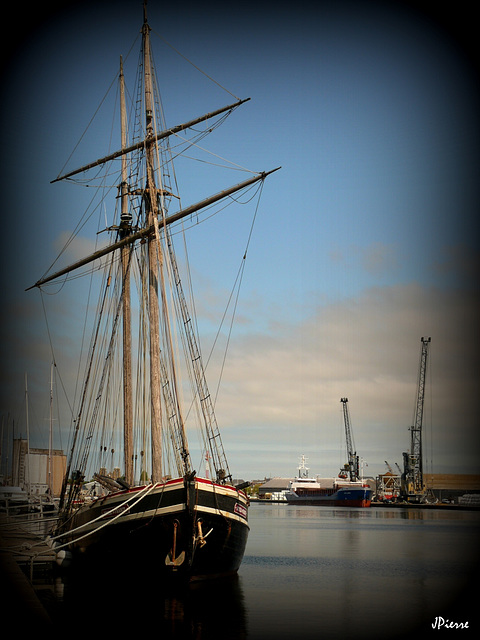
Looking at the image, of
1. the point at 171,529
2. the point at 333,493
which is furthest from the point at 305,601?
the point at 333,493

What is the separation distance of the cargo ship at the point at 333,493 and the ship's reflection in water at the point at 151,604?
423 ft

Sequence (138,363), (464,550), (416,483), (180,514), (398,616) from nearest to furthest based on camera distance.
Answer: (398,616)
(180,514)
(138,363)
(464,550)
(416,483)

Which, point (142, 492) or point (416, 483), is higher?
point (142, 492)

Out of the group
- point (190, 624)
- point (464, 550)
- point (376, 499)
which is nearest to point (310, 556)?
point (464, 550)

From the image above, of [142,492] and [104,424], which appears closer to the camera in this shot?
[142,492]

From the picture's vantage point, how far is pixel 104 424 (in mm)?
38500

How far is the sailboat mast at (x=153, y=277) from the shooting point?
28469 mm

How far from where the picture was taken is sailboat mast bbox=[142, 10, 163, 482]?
93.4 ft

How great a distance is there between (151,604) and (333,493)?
14458 cm

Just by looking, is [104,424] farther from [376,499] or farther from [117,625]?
[376,499]

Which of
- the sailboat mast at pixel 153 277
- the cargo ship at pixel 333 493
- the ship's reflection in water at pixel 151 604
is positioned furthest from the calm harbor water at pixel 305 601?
the cargo ship at pixel 333 493

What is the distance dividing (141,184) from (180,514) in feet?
59.7

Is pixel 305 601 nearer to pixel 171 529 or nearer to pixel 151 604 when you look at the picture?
pixel 171 529

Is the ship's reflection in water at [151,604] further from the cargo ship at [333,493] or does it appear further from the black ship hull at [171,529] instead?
the cargo ship at [333,493]
